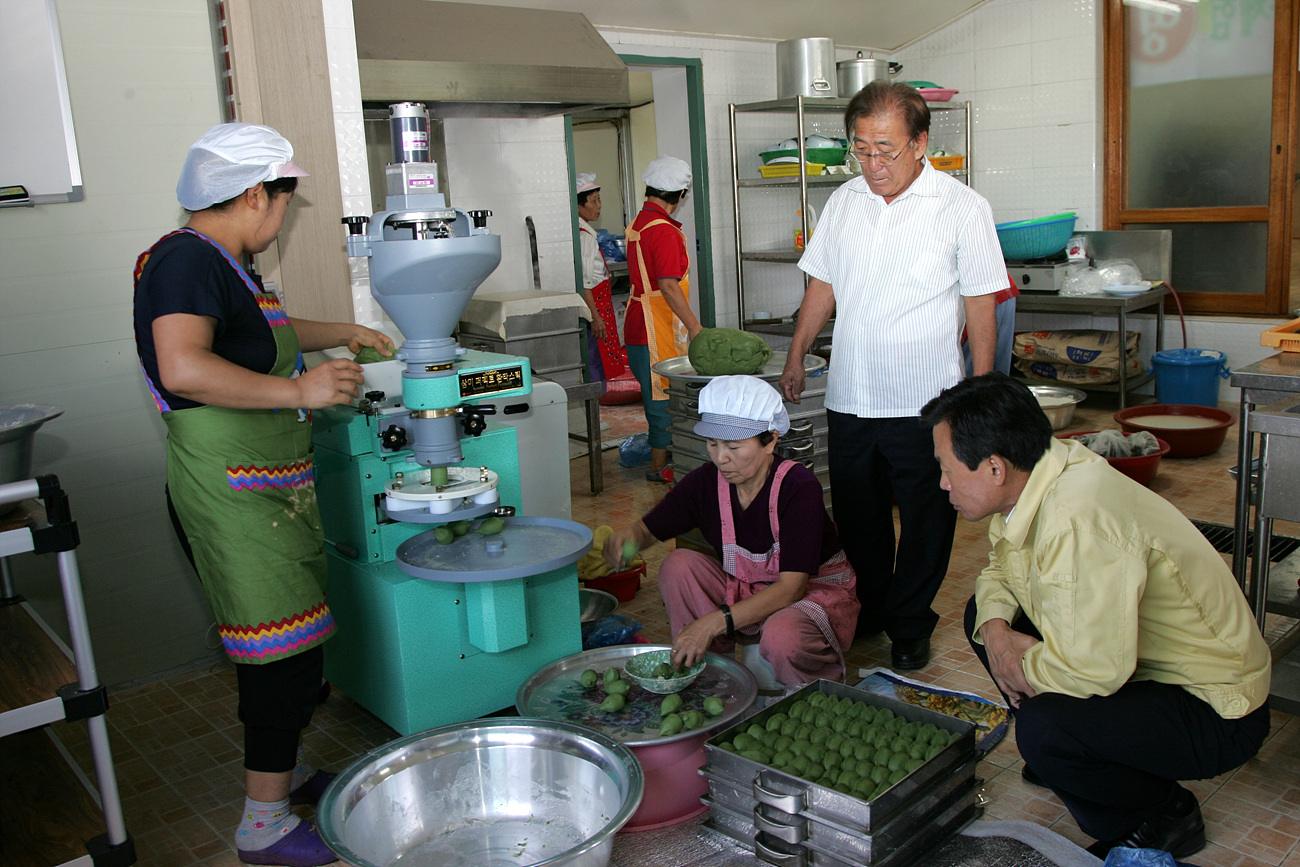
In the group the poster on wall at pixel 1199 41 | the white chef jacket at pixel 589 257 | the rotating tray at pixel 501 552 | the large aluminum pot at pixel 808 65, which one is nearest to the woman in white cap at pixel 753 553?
the rotating tray at pixel 501 552

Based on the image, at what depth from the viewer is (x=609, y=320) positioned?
7711mm

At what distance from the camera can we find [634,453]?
576 cm

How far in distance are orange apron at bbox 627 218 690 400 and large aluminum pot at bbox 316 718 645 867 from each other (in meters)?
3.11

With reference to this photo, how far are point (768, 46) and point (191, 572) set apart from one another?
513 centimetres

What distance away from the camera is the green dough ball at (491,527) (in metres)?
2.60

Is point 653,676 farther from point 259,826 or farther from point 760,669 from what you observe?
point 259,826

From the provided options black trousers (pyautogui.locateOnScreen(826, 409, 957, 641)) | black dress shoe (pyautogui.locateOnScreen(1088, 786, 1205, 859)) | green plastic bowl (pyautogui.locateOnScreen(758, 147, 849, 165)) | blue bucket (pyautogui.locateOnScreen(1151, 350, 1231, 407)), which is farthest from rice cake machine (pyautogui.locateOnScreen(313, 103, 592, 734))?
blue bucket (pyautogui.locateOnScreen(1151, 350, 1231, 407))

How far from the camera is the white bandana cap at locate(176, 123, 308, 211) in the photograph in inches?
87.7

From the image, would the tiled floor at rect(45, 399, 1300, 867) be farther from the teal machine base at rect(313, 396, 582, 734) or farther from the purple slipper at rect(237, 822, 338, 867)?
the teal machine base at rect(313, 396, 582, 734)

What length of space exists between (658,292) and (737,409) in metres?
2.70

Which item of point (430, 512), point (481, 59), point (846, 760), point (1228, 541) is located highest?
point (481, 59)

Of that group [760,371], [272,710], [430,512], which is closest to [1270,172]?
[760,371]

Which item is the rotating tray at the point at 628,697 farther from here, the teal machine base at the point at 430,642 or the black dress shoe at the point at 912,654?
the black dress shoe at the point at 912,654

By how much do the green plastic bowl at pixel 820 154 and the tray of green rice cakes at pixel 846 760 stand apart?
4.55 m
